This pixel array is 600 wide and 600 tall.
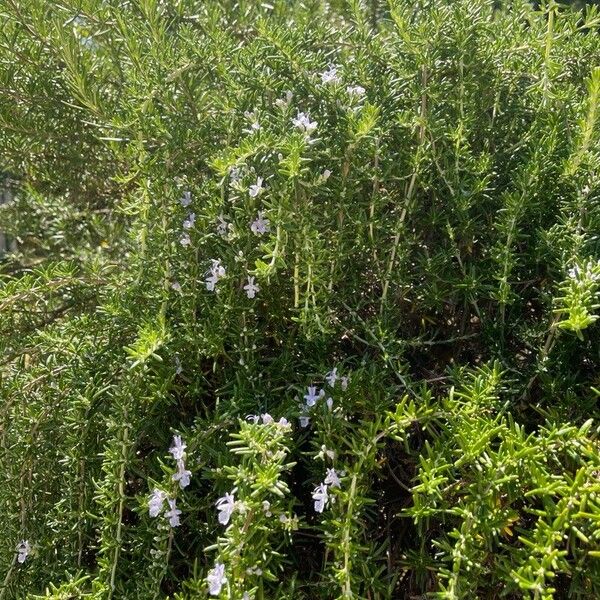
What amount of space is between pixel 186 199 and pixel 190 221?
0.05 m

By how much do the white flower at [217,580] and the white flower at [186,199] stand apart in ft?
1.92

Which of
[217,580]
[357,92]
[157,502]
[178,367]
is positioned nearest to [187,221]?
[178,367]

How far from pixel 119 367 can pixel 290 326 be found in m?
0.30

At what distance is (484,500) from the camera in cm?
93

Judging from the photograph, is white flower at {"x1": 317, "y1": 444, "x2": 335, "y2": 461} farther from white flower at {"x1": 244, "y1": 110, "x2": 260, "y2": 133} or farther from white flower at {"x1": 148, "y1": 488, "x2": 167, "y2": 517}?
white flower at {"x1": 244, "y1": 110, "x2": 260, "y2": 133}

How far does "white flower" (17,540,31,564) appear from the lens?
3.92ft

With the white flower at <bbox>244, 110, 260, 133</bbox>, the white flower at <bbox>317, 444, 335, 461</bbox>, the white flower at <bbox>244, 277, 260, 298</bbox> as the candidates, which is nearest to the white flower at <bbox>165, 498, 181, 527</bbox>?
the white flower at <bbox>317, 444, 335, 461</bbox>

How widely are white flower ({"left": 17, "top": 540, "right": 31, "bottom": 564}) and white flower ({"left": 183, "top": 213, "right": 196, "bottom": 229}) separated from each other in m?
0.60

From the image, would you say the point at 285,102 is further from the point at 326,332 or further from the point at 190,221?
the point at 326,332

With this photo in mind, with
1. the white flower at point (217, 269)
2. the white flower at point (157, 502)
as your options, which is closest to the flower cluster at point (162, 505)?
the white flower at point (157, 502)

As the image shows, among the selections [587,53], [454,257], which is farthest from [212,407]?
[587,53]

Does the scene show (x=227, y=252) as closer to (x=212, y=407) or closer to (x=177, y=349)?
(x=177, y=349)

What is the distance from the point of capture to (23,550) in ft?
3.93

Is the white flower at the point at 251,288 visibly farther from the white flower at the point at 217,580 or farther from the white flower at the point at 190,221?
the white flower at the point at 217,580
